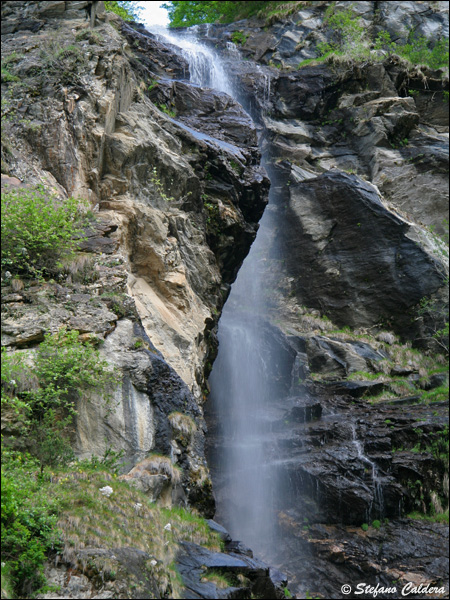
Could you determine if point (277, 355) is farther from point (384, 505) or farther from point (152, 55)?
point (152, 55)

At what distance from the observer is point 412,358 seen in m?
21.5

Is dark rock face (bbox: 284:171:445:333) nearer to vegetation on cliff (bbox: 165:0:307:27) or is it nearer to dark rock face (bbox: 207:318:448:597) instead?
dark rock face (bbox: 207:318:448:597)

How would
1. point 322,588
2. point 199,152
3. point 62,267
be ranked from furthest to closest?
point 199,152 → point 322,588 → point 62,267

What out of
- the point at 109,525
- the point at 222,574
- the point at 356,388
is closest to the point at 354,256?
the point at 356,388

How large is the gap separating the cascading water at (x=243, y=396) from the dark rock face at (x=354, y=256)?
2.30 metres

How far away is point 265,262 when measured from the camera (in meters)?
25.2

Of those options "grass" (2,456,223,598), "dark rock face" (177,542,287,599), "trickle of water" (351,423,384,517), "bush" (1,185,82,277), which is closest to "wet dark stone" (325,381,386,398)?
"trickle of water" (351,423,384,517)

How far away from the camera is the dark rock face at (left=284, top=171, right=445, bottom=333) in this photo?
2247 centimetres

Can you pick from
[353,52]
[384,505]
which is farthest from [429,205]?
[384,505]

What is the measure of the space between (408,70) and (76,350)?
2845cm

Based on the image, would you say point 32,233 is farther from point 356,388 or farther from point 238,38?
point 238,38

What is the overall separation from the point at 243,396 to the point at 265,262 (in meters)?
7.89

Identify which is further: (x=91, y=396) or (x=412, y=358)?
(x=412, y=358)

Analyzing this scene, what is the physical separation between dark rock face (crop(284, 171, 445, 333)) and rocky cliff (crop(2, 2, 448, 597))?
0.07 m
